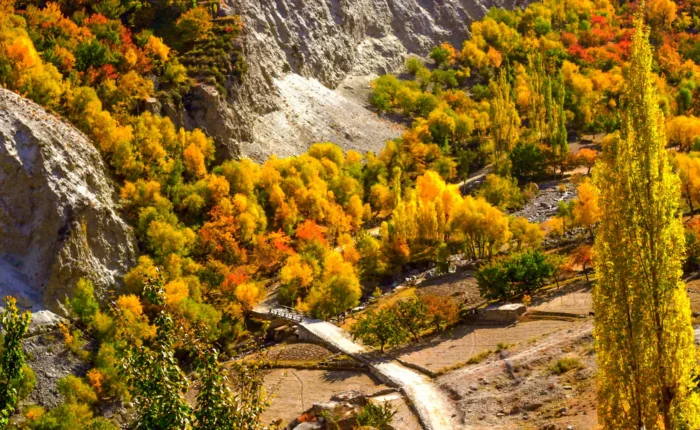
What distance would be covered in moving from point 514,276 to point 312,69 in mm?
48011

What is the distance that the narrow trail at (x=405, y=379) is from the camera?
40531 mm

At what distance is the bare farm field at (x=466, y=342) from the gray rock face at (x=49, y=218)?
21862 mm

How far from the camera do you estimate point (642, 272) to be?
2162cm

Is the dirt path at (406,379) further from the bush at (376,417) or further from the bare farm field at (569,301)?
the bare farm field at (569,301)

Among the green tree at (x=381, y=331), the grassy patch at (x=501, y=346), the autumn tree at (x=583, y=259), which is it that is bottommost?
the green tree at (x=381, y=331)

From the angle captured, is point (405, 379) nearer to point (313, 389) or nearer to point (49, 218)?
point (313, 389)

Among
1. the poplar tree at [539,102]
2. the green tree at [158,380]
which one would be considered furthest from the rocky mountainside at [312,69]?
the green tree at [158,380]

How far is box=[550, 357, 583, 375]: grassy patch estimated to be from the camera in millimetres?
40594

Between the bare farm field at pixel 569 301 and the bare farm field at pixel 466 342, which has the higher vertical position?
the bare farm field at pixel 569 301

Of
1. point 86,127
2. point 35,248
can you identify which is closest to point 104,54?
point 86,127

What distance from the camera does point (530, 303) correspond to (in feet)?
179

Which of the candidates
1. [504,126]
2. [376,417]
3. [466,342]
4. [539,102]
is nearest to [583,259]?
[466,342]

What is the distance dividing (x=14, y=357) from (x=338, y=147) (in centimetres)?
7191

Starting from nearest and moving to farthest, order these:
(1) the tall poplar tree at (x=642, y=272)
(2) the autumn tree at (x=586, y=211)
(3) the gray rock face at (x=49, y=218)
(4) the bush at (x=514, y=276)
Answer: (1) the tall poplar tree at (x=642, y=272) < (4) the bush at (x=514, y=276) < (3) the gray rock face at (x=49, y=218) < (2) the autumn tree at (x=586, y=211)
